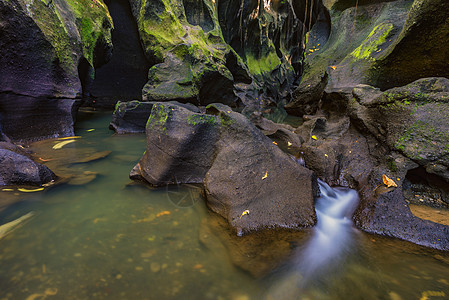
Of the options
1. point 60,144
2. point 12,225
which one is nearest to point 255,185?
point 12,225

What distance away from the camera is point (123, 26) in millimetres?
10641

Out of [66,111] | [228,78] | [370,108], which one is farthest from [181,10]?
[370,108]

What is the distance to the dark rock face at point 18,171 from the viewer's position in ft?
8.08

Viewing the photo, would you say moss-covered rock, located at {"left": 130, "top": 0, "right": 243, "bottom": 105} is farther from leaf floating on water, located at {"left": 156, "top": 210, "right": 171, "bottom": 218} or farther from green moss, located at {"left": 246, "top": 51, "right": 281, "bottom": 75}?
green moss, located at {"left": 246, "top": 51, "right": 281, "bottom": 75}

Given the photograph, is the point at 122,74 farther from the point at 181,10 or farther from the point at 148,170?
the point at 148,170

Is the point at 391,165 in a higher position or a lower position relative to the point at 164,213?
higher

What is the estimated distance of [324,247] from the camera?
192 centimetres

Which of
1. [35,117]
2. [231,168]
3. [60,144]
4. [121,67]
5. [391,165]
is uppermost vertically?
[121,67]

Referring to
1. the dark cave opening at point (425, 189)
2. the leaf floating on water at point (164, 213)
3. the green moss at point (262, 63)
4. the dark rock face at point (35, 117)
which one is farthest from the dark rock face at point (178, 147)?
the green moss at point (262, 63)

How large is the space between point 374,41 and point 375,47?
0.39 metres

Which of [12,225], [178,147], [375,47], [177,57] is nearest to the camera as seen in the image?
[12,225]

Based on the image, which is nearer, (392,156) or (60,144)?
(392,156)

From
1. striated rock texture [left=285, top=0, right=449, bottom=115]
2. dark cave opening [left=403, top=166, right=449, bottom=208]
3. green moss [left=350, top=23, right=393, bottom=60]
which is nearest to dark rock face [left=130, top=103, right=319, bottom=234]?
dark cave opening [left=403, top=166, right=449, bottom=208]

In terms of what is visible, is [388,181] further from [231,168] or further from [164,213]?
[164,213]
